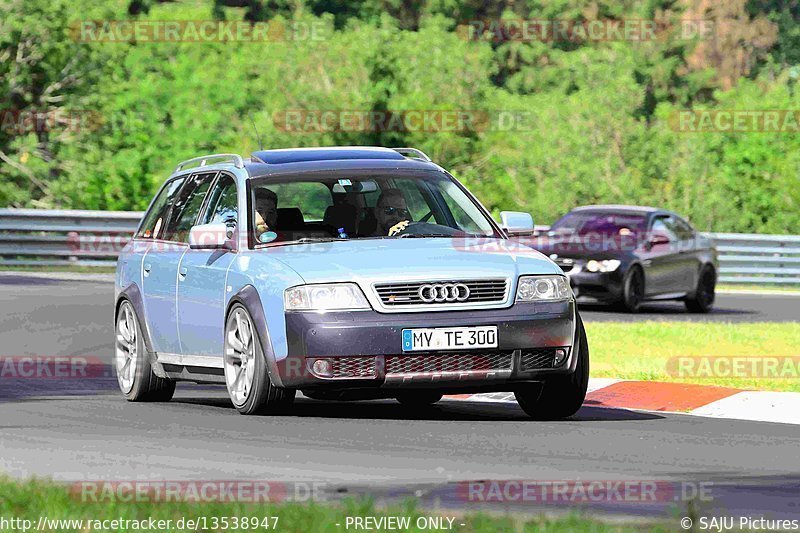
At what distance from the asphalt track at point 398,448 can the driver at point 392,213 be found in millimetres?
1185

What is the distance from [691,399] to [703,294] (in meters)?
14.4

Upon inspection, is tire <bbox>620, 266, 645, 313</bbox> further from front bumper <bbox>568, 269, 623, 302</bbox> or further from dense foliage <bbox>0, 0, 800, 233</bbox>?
dense foliage <bbox>0, 0, 800, 233</bbox>

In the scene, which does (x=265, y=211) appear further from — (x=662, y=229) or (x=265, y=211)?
(x=662, y=229)

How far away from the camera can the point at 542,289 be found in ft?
36.9

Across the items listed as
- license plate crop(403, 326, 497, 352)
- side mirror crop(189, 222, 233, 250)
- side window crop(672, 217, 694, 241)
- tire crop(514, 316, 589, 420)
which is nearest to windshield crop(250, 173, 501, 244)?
side mirror crop(189, 222, 233, 250)

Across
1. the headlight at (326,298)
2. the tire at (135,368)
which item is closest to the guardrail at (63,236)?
the tire at (135,368)

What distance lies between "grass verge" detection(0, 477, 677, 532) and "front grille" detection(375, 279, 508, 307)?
11.6 feet

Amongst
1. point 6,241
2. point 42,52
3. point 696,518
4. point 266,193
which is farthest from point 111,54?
point 696,518

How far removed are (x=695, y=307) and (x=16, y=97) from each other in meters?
20.7

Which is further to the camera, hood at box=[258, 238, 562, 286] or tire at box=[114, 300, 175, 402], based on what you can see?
tire at box=[114, 300, 175, 402]

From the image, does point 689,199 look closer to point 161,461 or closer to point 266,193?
point 266,193

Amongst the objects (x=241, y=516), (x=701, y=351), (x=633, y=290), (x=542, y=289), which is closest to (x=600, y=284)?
(x=633, y=290)

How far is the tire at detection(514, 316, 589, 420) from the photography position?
11531mm

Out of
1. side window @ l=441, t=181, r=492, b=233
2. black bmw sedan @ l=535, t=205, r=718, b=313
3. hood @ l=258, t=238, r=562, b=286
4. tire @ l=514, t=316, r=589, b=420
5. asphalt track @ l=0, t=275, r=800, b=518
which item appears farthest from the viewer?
black bmw sedan @ l=535, t=205, r=718, b=313
